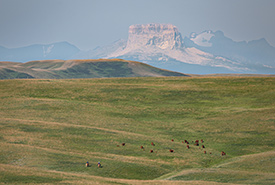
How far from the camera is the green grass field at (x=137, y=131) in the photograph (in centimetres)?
3703

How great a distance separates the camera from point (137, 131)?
6059cm

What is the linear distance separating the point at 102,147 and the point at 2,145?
12.5m

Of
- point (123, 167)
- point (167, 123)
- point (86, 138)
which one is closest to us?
point (123, 167)

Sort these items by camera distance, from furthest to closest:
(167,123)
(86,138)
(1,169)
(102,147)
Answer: (167,123) < (86,138) < (102,147) < (1,169)

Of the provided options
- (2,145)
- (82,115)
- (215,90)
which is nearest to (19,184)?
(2,145)

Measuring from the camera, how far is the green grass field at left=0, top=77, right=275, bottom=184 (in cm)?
3703

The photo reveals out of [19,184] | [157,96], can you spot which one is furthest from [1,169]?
[157,96]

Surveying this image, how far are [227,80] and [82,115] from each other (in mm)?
50341

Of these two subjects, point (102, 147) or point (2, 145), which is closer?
point (2, 145)

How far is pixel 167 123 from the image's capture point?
67.8 meters

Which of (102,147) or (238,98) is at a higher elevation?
(238,98)

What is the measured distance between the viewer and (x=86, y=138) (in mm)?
51969

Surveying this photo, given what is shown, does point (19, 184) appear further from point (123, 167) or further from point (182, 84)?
point (182, 84)

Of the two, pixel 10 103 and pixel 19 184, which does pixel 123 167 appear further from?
pixel 10 103
